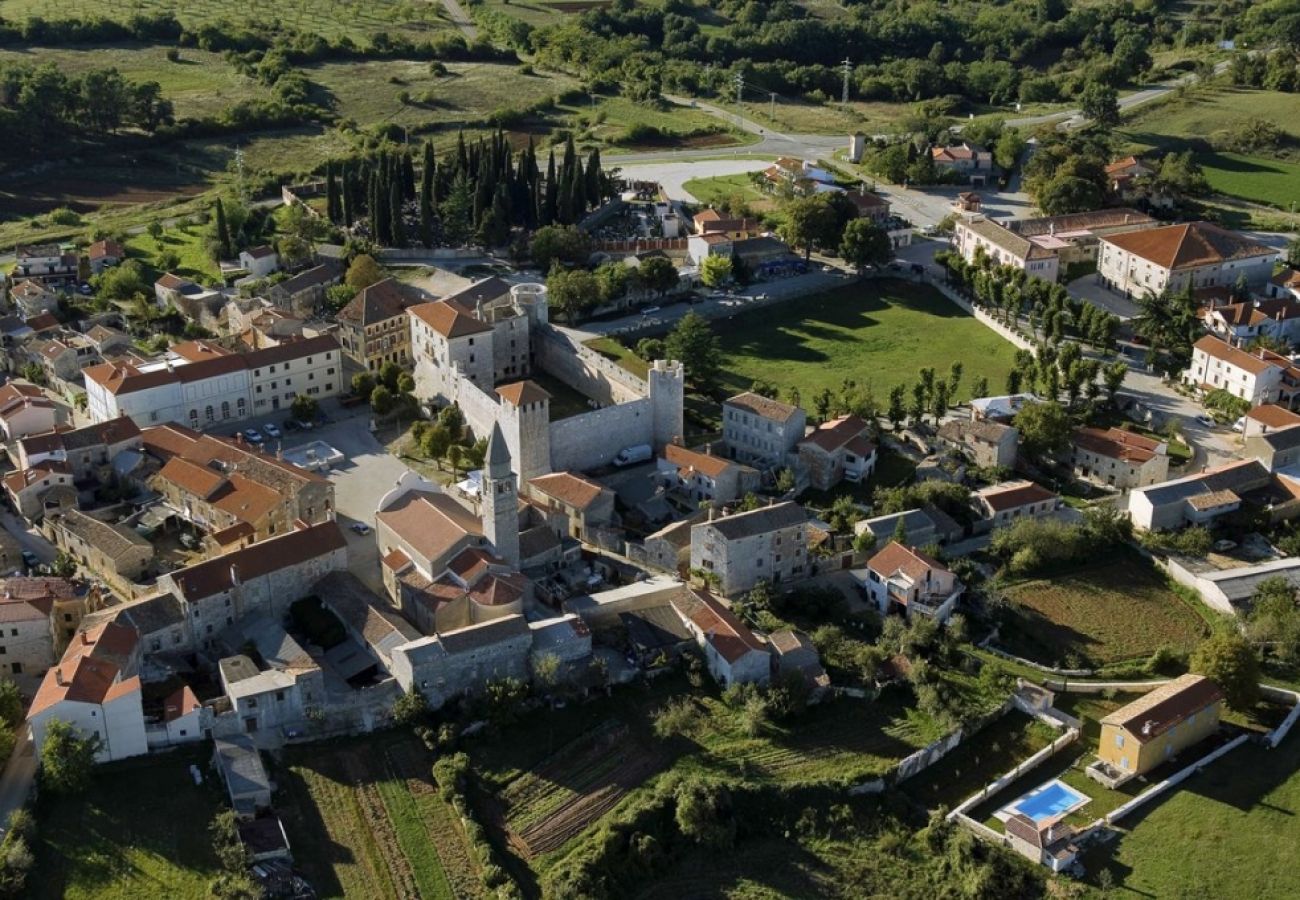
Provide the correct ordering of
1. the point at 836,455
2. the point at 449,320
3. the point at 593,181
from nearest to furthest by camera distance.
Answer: the point at 836,455, the point at 449,320, the point at 593,181

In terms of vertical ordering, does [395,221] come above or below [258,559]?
above

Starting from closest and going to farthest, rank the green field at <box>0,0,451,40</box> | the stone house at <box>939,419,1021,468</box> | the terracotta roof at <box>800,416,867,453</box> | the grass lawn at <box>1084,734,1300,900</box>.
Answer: the grass lawn at <box>1084,734,1300,900</box> < the terracotta roof at <box>800,416,867,453</box> < the stone house at <box>939,419,1021,468</box> < the green field at <box>0,0,451,40</box>

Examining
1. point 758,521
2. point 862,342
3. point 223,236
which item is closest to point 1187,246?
point 862,342

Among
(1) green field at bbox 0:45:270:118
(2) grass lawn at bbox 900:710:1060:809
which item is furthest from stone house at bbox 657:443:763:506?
(1) green field at bbox 0:45:270:118

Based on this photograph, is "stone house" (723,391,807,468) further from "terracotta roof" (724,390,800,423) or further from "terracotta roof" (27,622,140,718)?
"terracotta roof" (27,622,140,718)

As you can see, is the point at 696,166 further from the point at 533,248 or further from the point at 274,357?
the point at 274,357

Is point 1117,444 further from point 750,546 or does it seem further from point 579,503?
point 579,503

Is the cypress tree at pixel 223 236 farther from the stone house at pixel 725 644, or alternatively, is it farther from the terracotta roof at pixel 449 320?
the stone house at pixel 725 644
